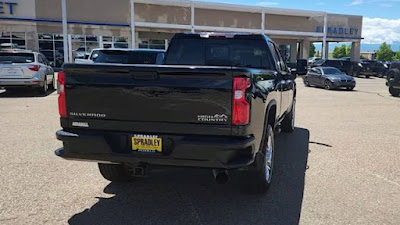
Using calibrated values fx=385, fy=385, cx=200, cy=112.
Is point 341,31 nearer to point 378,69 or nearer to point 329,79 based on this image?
point 378,69

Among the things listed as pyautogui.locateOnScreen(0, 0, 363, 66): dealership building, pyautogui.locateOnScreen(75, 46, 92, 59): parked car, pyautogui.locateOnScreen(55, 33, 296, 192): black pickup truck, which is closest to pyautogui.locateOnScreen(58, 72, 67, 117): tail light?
pyautogui.locateOnScreen(55, 33, 296, 192): black pickup truck

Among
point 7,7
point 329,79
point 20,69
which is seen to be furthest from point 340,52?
point 20,69

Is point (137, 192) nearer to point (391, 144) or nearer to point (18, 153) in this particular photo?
point (18, 153)

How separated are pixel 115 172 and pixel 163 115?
156 centimetres

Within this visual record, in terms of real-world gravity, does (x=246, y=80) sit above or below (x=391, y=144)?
above

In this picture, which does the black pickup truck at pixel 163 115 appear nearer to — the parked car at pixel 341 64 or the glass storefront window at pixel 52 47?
the glass storefront window at pixel 52 47

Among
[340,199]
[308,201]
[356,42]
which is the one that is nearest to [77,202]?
[308,201]

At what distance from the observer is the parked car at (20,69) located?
46.1 feet

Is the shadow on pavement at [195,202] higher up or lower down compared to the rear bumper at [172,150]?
lower down

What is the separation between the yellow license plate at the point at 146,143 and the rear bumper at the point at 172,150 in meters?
0.04

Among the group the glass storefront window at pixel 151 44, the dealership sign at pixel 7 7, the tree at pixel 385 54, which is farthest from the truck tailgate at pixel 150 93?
the tree at pixel 385 54

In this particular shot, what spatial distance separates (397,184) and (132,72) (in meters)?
3.87

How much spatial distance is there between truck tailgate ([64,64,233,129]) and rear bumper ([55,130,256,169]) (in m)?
0.18

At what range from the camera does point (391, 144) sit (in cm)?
774
